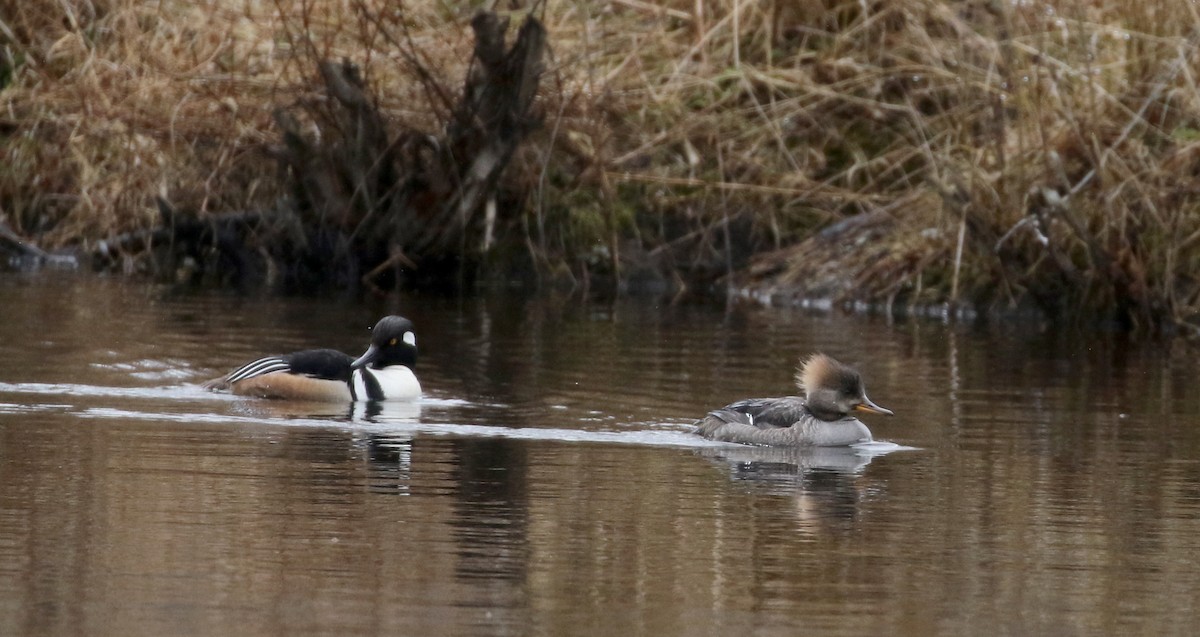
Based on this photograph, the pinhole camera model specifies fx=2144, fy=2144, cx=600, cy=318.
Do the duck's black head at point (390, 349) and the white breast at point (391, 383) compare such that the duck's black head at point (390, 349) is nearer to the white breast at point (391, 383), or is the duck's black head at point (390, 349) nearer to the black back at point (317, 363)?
the white breast at point (391, 383)

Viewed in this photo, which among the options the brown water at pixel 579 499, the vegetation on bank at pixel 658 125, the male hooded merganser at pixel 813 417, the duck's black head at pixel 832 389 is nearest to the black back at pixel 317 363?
the brown water at pixel 579 499

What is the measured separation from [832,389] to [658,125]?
11280 mm

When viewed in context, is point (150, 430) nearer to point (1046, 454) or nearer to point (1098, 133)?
point (1046, 454)

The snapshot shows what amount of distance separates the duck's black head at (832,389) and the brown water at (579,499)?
0.85ft

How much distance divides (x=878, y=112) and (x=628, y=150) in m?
2.51

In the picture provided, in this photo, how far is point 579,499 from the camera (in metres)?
8.30

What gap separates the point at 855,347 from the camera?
15.1 m

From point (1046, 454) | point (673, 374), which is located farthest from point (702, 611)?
point (673, 374)

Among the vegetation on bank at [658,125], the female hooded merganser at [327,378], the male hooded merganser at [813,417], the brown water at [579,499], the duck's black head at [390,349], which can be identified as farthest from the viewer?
the vegetation on bank at [658,125]

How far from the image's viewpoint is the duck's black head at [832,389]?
10.2 m

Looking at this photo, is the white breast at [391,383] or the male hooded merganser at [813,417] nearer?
the male hooded merganser at [813,417]

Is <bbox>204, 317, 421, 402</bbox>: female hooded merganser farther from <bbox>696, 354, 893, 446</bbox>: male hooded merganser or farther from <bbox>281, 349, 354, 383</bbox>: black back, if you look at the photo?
<bbox>696, 354, 893, 446</bbox>: male hooded merganser

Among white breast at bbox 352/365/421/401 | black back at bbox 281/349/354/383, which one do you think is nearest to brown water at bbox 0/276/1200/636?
white breast at bbox 352/365/421/401

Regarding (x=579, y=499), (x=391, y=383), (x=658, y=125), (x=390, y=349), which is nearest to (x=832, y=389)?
(x=579, y=499)
